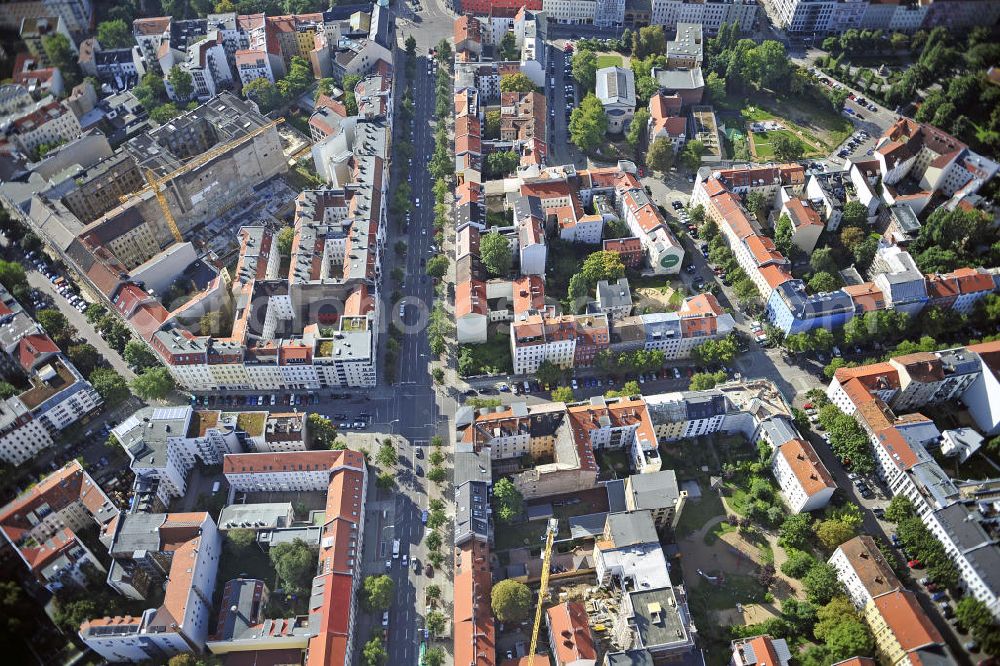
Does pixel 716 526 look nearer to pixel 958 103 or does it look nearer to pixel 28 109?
pixel 958 103

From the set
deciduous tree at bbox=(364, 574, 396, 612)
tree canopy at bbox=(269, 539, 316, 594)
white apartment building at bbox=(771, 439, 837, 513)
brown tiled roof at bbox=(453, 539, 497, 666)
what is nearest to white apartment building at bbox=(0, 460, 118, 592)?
tree canopy at bbox=(269, 539, 316, 594)

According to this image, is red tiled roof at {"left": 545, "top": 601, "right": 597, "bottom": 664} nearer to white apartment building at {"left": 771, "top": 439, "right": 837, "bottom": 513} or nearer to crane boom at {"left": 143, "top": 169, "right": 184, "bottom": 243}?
white apartment building at {"left": 771, "top": 439, "right": 837, "bottom": 513}

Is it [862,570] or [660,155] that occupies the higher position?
[660,155]

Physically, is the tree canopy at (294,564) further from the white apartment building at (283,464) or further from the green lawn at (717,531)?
the green lawn at (717,531)

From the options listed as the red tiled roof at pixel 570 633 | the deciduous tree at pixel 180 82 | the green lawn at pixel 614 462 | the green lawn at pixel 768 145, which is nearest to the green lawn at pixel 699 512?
the green lawn at pixel 614 462

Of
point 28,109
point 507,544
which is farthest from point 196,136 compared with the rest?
point 507,544

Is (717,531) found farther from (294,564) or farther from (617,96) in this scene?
(617,96)

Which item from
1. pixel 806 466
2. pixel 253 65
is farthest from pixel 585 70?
pixel 806 466
